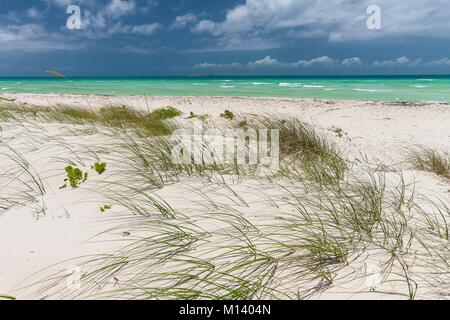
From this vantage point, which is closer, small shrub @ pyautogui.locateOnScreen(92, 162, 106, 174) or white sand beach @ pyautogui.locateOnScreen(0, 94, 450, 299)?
white sand beach @ pyautogui.locateOnScreen(0, 94, 450, 299)

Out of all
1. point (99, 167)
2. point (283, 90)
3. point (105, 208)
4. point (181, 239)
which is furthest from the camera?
point (283, 90)

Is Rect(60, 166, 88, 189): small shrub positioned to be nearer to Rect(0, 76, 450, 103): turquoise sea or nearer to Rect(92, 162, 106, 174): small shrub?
Rect(92, 162, 106, 174): small shrub

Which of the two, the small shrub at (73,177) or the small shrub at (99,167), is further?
the small shrub at (99,167)

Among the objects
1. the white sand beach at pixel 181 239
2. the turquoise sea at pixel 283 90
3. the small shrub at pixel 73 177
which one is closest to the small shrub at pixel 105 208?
the white sand beach at pixel 181 239

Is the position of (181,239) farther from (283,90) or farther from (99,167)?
(283,90)

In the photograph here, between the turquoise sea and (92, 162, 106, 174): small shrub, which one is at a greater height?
the turquoise sea

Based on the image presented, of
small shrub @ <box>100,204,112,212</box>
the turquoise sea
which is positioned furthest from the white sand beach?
the turquoise sea

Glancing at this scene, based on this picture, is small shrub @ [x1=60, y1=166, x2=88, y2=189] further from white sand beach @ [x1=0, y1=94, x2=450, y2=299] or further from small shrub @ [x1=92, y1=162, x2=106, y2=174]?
small shrub @ [x1=92, y1=162, x2=106, y2=174]

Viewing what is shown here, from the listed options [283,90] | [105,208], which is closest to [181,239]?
[105,208]

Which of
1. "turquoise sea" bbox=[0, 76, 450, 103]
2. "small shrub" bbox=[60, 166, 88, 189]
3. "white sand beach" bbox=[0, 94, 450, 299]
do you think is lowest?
"white sand beach" bbox=[0, 94, 450, 299]

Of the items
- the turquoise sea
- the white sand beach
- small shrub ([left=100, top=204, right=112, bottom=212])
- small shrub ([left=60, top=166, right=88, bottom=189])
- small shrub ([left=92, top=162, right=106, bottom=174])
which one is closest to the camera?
the white sand beach

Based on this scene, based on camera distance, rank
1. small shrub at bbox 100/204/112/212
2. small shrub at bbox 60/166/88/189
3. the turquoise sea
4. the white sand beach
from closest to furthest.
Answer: the white sand beach → small shrub at bbox 100/204/112/212 → small shrub at bbox 60/166/88/189 → the turquoise sea

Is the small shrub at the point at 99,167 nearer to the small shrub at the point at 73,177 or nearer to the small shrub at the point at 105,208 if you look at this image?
the small shrub at the point at 73,177
